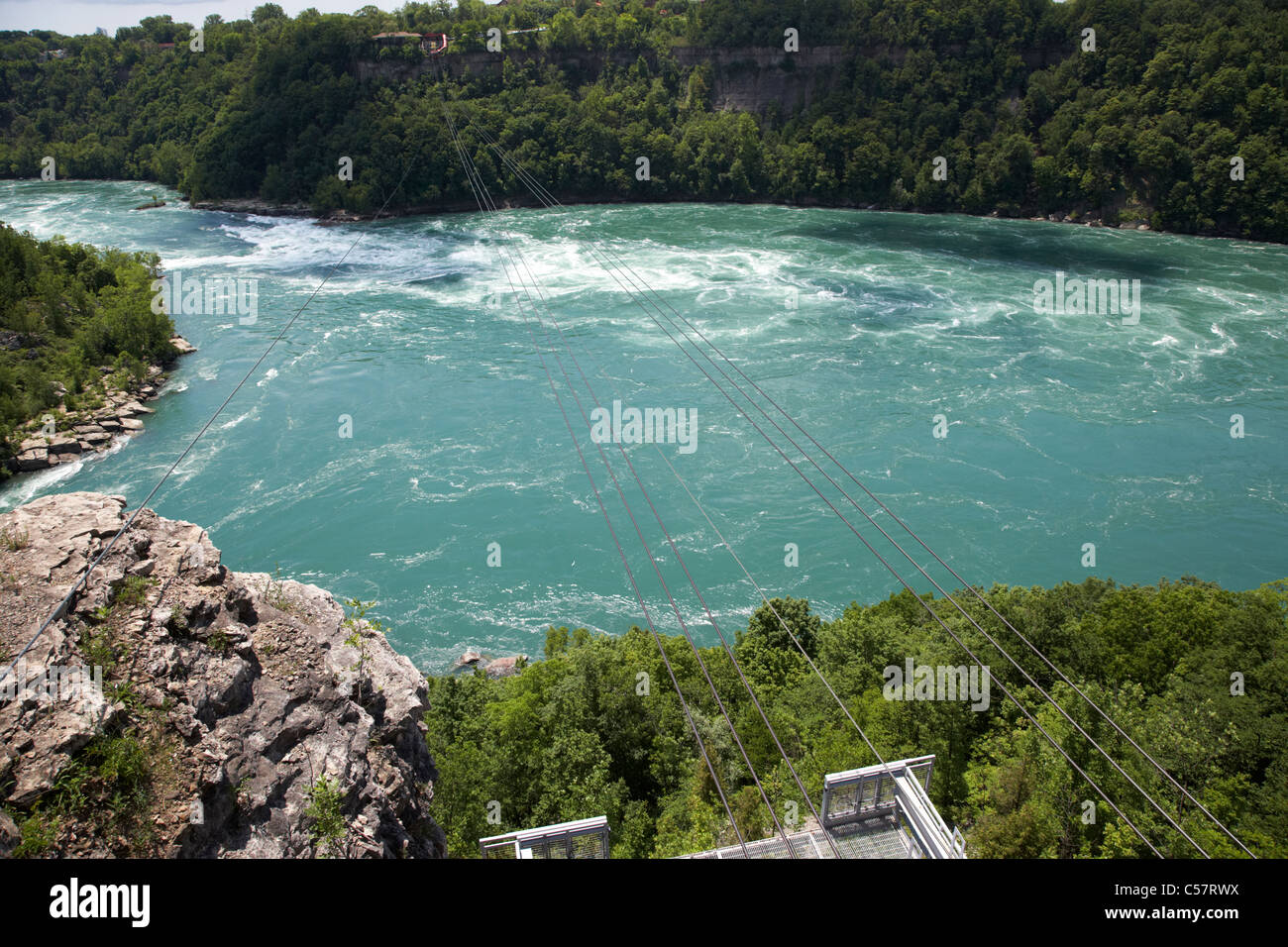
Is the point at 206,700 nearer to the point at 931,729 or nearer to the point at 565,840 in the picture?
the point at 565,840

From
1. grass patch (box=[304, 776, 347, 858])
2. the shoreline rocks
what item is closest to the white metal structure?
grass patch (box=[304, 776, 347, 858])

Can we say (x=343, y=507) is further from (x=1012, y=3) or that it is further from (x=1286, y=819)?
(x=1012, y=3)

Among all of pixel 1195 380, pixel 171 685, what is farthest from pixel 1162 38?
pixel 171 685

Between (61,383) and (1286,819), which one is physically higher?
(61,383)

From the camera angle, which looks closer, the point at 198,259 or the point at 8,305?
the point at 8,305
